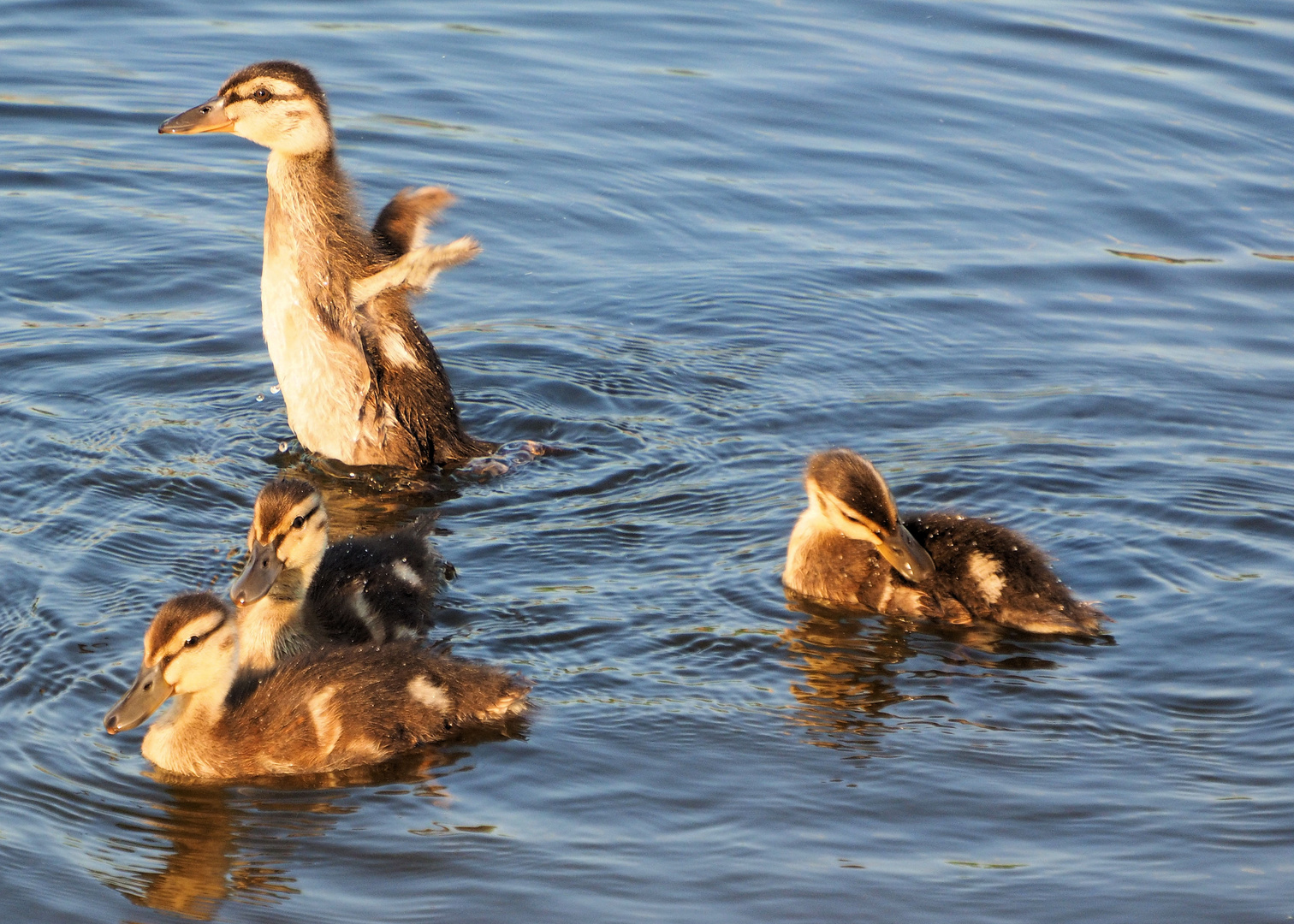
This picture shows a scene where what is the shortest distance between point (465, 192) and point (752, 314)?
2.44 meters

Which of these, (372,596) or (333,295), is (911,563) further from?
(333,295)

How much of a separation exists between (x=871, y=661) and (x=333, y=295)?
2.94 metres

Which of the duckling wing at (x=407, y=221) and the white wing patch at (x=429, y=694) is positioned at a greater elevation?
the duckling wing at (x=407, y=221)

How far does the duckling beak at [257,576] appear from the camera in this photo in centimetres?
574

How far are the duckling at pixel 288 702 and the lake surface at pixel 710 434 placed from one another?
0.38 feet

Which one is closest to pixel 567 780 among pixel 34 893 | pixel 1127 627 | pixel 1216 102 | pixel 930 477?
pixel 34 893

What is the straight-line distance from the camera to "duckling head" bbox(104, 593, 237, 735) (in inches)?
207

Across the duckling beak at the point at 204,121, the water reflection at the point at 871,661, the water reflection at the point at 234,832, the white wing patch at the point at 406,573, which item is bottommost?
the water reflection at the point at 234,832

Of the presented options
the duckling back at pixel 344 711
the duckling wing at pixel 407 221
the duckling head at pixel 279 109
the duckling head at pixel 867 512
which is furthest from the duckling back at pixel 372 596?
the duckling head at pixel 279 109

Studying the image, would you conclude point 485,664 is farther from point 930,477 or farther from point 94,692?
point 930,477

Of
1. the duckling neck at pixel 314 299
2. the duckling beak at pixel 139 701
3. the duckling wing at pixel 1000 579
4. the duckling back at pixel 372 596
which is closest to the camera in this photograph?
the duckling beak at pixel 139 701

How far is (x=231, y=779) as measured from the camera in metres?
5.30

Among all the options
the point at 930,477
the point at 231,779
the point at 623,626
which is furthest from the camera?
the point at 930,477

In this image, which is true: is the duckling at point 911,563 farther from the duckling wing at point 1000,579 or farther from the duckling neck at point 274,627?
the duckling neck at point 274,627
